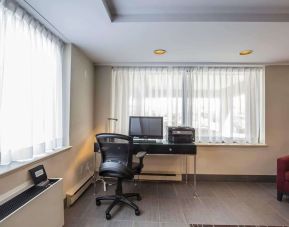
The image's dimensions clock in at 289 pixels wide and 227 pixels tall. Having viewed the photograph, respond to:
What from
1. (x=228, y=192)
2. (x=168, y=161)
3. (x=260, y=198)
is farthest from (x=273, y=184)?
(x=168, y=161)

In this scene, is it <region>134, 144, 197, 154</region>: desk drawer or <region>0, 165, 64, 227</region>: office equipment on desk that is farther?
<region>134, 144, 197, 154</region>: desk drawer

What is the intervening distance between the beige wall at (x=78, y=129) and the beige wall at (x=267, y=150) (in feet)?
3.77

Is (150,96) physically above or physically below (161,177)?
above

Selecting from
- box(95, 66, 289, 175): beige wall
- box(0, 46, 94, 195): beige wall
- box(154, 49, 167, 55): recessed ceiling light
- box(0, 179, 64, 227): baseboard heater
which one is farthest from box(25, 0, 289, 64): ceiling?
box(0, 179, 64, 227): baseboard heater

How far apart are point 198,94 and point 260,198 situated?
6.29 ft

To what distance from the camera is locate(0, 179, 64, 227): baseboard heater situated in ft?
4.26

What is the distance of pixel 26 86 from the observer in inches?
69.6

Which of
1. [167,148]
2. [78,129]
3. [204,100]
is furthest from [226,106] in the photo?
Result: [78,129]

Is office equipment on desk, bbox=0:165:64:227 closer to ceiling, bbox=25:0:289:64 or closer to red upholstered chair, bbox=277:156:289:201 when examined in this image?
ceiling, bbox=25:0:289:64

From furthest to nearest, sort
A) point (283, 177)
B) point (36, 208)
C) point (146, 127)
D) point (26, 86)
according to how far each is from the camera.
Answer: point (146, 127)
point (283, 177)
point (26, 86)
point (36, 208)

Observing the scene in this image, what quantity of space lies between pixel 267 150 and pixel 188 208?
206cm

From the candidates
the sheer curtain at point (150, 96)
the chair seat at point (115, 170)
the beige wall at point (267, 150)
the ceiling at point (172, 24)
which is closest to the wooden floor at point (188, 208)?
the beige wall at point (267, 150)

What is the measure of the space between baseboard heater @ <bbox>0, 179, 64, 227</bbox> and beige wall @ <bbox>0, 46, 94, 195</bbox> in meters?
0.36

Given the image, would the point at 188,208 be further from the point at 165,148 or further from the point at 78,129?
the point at 78,129
